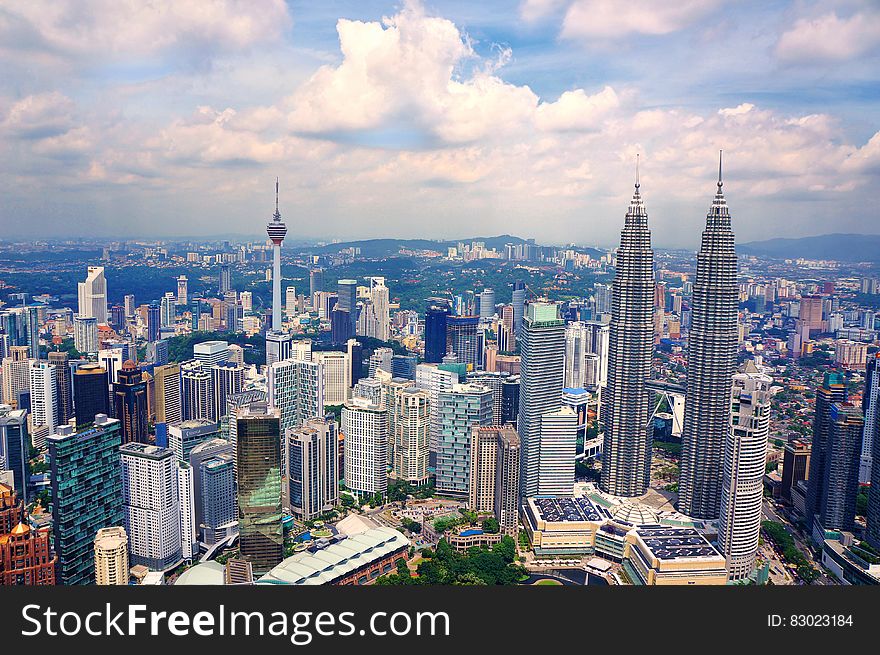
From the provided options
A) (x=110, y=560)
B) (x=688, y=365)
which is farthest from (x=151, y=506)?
(x=688, y=365)

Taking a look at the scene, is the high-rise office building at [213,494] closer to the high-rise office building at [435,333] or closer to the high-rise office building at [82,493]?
the high-rise office building at [82,493]

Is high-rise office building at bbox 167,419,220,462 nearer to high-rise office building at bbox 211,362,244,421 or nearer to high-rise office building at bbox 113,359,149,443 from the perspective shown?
high-rise office building at bbox 113,359,149,443

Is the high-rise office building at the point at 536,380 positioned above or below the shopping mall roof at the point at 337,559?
above

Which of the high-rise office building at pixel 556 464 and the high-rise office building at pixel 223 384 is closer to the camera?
the high-rise office building at pixel 556 464

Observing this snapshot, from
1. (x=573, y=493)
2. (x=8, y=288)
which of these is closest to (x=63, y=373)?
(x=8, y=288)

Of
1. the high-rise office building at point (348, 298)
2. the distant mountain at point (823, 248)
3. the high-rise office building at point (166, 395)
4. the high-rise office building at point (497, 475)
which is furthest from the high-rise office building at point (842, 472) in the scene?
the high-rise office building at point (348, 298)

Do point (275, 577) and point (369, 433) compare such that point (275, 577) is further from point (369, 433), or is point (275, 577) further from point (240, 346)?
point (240, 346)
